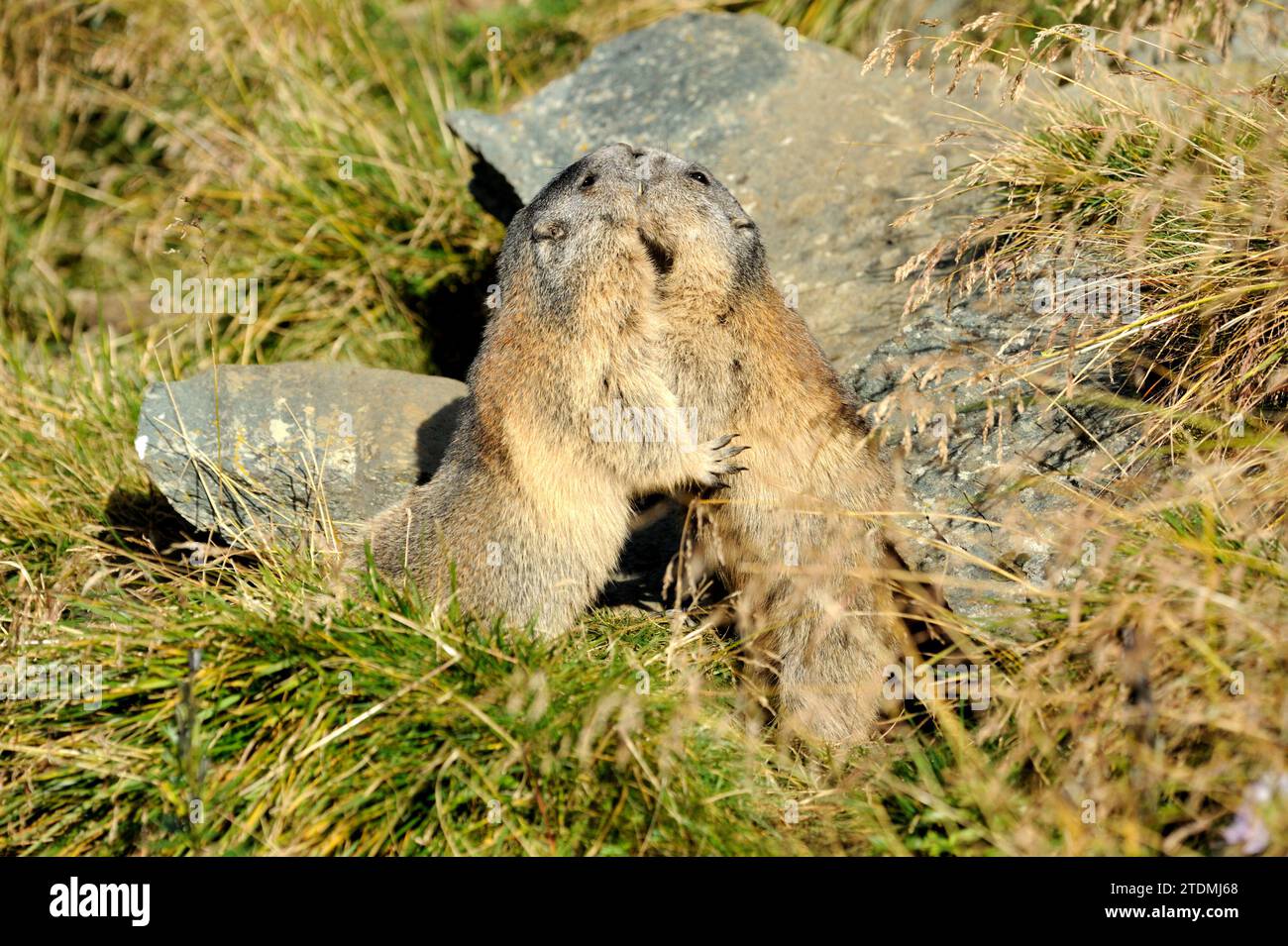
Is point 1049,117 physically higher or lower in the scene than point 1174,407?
higher

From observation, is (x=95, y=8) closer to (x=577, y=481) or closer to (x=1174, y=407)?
A: (x=577, y=481)

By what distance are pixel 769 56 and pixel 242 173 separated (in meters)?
4.49

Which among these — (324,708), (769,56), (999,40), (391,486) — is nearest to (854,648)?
(324,708)

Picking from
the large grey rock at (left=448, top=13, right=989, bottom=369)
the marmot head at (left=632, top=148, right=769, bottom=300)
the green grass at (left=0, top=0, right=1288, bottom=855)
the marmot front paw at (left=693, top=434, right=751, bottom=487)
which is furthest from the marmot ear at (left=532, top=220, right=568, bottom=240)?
the large grey rock at (left=448, top=13, right=989, bottom=369)

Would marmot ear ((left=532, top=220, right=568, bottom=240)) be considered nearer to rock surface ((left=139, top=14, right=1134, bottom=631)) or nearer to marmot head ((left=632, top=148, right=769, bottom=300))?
marmot head ((left=632, top=148, right=769, bottom=300))

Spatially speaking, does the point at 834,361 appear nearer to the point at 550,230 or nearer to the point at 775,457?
the point at 775,457

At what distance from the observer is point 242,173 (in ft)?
30.7

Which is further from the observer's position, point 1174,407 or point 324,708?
point 1174,407

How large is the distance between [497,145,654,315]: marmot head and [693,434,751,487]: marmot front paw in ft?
2.91

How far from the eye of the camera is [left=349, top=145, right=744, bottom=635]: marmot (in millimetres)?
5656

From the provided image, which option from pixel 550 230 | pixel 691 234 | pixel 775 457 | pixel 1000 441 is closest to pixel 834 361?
pixel 775 457

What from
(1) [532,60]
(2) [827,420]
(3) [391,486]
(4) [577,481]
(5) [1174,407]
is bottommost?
(3) [391,486]

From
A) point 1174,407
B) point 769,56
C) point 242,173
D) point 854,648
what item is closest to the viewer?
point 1174,407

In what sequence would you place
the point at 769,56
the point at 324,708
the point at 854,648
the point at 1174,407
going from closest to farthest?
the point at 324,708, the point at 1174,407, the point at 854,648, the point at 769,56
